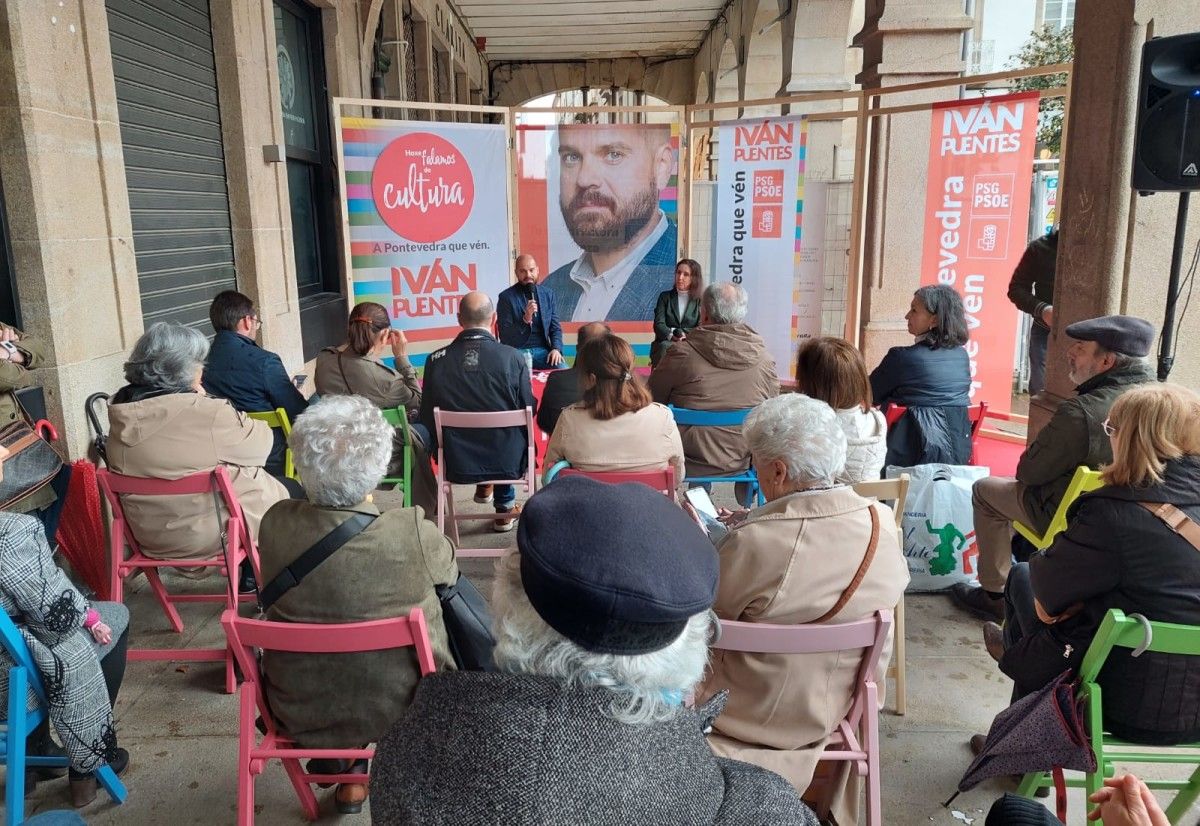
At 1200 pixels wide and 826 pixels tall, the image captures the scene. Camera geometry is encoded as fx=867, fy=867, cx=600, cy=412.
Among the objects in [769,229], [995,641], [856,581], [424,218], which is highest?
[424,218]

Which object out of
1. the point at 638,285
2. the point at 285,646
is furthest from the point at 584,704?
the point at 638,285

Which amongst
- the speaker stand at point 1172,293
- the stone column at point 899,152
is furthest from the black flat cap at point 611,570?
the stone column at point 899,152

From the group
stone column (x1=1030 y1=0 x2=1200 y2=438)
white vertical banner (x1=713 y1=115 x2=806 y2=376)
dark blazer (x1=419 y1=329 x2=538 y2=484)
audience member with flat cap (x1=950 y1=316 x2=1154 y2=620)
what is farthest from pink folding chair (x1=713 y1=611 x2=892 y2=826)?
white vertical banner (x1=713 y1=115 x2=806 y2=376)

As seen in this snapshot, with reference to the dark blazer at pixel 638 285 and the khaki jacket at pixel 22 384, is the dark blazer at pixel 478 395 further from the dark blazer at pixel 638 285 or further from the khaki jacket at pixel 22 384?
the dark blazer at pixel 638 285

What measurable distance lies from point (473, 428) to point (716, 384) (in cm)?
111

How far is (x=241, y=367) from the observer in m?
3.76

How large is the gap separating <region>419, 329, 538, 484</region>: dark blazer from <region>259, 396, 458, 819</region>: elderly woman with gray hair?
1.87m

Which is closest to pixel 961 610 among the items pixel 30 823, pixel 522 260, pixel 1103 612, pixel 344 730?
pixel 1103 612

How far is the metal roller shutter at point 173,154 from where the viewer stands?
4133 mm

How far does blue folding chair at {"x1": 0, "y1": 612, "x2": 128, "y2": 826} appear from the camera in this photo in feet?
6.49

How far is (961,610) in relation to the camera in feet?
11.6

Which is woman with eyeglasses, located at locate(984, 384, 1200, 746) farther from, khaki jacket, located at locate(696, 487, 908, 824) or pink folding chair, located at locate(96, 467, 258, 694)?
pink folding chair, located at locate(96, 467, 258, 694)

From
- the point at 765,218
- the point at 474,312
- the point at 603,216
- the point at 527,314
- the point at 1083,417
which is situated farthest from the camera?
the point at 603,216

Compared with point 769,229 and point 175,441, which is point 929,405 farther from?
point 175,441
